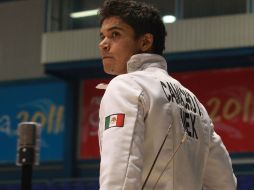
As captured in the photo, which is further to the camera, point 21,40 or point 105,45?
point 21,40

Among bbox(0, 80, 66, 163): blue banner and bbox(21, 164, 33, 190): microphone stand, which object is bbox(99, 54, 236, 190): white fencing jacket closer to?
bbox(21, 164, 33, 190): microphone stand

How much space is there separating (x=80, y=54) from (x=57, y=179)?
289cm

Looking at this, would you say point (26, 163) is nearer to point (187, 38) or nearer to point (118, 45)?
point (118, 45)

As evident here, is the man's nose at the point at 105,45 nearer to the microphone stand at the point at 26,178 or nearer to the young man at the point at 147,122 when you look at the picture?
the young man at the point at 147,122

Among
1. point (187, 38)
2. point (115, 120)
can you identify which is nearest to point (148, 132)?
point (115, 120)

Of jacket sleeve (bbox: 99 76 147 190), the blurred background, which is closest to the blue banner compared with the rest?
the blurred background

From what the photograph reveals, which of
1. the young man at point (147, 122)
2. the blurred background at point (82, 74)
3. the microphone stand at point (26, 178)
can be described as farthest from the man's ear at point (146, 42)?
the blurred background at point (82, 74)

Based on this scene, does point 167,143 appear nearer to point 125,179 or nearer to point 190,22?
point 125,179

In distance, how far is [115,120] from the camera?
2.85m

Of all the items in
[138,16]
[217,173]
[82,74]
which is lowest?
[82,74]

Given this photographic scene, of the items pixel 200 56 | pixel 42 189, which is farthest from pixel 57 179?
pixel 200 56

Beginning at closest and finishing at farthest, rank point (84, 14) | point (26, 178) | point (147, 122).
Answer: point (147, 122) → point (26, 178) → point (84, 14)

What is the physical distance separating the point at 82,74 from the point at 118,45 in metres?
14.5

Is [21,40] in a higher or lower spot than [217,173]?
lower
